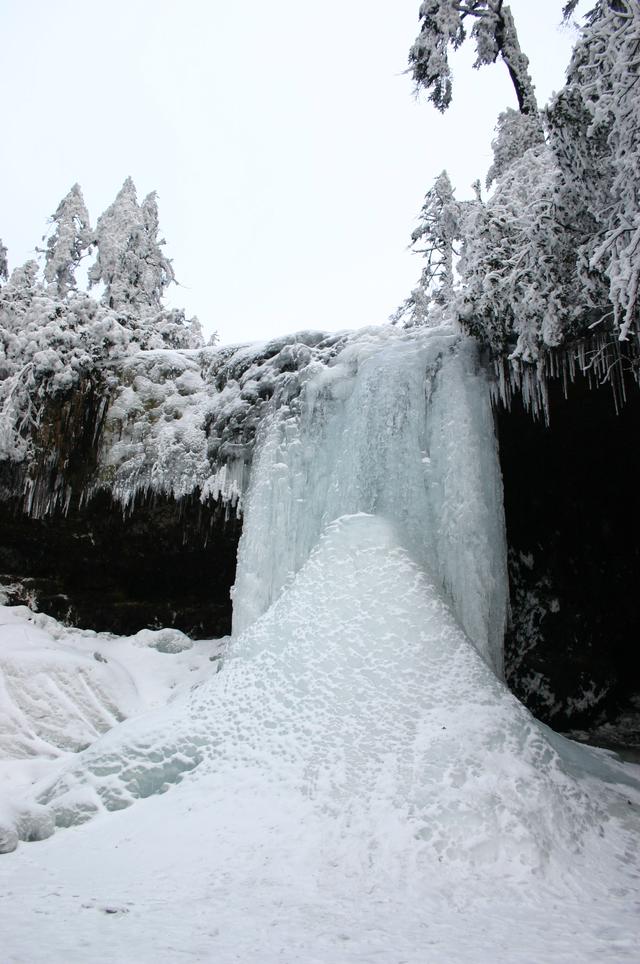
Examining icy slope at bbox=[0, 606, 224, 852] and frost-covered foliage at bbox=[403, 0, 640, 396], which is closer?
frost-covered foliage at bbox=[403, 0, 640, 396]

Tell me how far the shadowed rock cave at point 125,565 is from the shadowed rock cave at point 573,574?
426cm

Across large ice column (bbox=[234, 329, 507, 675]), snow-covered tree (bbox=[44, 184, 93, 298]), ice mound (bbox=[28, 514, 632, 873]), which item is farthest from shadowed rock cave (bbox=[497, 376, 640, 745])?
snow-covered tree (bbox=[44, 184, 93, 298])

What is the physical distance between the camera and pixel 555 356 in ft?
21.9

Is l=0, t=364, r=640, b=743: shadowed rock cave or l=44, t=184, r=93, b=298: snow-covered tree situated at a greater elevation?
l=44, t=184, r=93, b=298: snow-covered tree

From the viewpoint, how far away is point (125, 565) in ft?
33.7

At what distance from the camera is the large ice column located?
6.25 meters

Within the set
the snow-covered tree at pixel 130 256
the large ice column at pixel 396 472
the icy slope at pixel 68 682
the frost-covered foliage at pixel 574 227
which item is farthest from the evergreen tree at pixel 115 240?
the frost-covered foliage at pixel 574 227

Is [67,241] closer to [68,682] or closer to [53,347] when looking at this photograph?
[53,347]

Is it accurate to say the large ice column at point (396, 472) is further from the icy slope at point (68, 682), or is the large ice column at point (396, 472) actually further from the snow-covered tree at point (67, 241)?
the snow-covered tree at point (67, 241)

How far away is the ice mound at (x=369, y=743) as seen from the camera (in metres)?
3.95

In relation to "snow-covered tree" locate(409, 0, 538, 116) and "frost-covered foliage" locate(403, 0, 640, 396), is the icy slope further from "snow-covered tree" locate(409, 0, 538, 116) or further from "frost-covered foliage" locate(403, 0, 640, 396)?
"snow-covered tree" locate(409, 0, 538, 116)

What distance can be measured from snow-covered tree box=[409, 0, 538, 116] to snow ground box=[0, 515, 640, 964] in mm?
7244

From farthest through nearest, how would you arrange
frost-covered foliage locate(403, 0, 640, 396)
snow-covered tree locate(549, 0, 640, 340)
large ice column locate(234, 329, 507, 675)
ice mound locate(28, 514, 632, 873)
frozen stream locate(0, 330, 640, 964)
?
large ice column locate(234, 329, 507, 675), frost-covered foliage locate(403, 0, 640, 396), snow-covered tree locate(549, 0, 640, 340), ice mound locate(28, 514, 632, 873), frozen stream locate(0, 330, 640, 964)

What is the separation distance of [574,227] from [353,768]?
4810 millimetres
